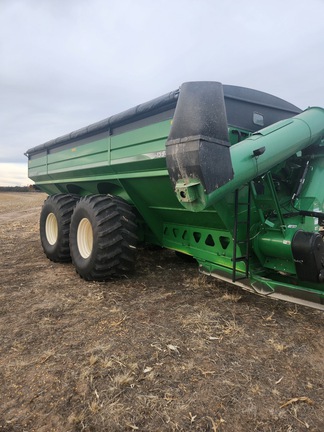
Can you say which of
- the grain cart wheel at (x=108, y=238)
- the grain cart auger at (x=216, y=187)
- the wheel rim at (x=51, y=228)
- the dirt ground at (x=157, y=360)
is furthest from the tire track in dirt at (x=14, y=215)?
the dirt ground at (x=157, y=360)

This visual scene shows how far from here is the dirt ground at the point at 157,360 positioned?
193cm

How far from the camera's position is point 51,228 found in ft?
19.8

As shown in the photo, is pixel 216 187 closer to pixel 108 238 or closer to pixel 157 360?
pixel 157 360

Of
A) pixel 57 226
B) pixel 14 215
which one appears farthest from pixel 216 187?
pixel 14 215

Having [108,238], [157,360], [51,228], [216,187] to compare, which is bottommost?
[157,360]

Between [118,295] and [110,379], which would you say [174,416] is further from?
[118,295]

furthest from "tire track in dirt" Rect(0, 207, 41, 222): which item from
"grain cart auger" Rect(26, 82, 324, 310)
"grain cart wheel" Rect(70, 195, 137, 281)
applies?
"grain cart wheel" Rect(70, 195, 137, 281)

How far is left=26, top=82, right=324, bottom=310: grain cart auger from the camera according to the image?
2.54 m

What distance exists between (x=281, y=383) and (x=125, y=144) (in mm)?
2938

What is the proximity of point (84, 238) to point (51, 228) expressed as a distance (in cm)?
153

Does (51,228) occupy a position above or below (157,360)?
above

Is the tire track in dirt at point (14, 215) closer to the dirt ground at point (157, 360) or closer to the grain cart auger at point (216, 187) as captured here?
the grain cart auger at point (216, 187)

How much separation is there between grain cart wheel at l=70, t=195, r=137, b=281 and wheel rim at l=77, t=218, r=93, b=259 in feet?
0.76

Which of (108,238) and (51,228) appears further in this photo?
(51,228)
